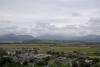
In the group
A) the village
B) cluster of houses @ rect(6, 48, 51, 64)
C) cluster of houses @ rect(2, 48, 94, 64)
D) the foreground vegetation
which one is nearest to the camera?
the foreground vegetation

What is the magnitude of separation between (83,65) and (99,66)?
360cm

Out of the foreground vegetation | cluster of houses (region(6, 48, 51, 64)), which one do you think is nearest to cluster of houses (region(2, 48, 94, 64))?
cluster of houses (region(6, 48, 51, 64))

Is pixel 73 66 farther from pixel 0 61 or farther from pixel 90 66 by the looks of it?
pixel 0 61

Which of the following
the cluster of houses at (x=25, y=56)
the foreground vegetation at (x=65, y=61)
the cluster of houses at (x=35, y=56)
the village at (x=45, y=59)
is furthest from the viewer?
the cluster of houses at (x=35, y=56)

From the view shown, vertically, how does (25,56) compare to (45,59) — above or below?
above

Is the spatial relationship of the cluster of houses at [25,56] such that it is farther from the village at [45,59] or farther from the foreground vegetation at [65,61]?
the foreground vegetation at [65,61]

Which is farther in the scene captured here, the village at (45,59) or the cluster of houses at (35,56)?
the cluster of houses at (35,56)

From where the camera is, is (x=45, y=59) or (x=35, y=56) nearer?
(x=45, y=59)

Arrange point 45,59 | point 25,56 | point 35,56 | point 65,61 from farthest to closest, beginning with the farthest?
1. point 35,56
2. point 25,56
3. point 45,59
4. point 65,61

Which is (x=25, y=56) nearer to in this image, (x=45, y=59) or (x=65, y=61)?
(x=45, y=59)

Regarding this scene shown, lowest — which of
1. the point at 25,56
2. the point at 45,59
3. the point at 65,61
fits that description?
the point at 65,61

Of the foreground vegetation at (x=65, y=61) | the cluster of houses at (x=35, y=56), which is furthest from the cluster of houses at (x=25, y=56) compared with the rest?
the foreground vegetation at (x=65, y=61)

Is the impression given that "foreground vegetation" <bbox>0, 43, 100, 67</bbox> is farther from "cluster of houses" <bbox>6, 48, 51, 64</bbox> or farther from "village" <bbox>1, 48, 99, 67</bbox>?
"cluster of houses" <bbox>6, 48, 51, 64</bbox>

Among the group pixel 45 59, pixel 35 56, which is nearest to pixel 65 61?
pixel 45 59
